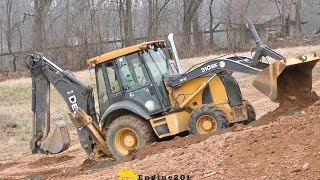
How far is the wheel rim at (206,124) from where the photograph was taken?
10.2 m

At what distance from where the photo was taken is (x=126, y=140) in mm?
10789

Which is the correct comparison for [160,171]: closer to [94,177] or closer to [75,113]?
[94,177]

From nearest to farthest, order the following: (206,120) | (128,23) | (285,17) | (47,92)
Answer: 1. (206,120)
2. (47,92)
3. (128,23)
4. (285,17)

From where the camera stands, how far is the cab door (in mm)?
10672

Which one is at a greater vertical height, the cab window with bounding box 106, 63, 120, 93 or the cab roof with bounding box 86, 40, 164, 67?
the cab roof with bounding box 86, 40, 164, 67

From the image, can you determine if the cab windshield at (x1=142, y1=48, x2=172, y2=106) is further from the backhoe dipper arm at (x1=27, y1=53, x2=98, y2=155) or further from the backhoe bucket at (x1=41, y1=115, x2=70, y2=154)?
the backhoe bucket at (x1=41, y1=115, x2=70, y2=154)

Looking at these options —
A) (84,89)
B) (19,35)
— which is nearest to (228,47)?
(19,35)

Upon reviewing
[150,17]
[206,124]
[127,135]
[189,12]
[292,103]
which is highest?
[189,12]

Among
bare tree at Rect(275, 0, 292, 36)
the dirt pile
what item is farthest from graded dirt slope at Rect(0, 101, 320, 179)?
bare tree at Rect(275, 0, 292, 36)

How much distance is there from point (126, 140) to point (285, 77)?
303 cm

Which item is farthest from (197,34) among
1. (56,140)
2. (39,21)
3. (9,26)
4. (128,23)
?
(56,140)

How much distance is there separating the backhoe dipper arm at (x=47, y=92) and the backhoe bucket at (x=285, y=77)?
3.48m

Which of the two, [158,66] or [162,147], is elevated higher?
[158,66]

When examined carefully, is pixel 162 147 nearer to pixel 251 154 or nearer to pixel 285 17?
pixel 251 154
